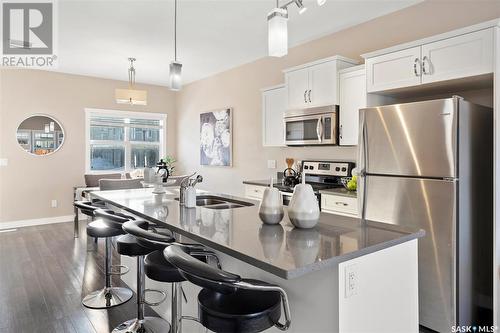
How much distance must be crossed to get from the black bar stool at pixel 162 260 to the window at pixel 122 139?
5.24 meters

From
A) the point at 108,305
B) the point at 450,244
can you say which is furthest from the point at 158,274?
the point at 450,244

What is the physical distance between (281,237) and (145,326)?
1.45m

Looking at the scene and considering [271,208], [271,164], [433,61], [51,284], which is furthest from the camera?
[271,164]

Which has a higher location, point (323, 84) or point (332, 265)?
Answer: point (323, 84)

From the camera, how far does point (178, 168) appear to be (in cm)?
743

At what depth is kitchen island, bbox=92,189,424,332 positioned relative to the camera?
1260mm

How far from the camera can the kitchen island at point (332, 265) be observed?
4.13 ft

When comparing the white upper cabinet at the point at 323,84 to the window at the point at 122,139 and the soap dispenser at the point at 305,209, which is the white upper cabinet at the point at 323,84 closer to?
the soap dispenser at the point at 305,209

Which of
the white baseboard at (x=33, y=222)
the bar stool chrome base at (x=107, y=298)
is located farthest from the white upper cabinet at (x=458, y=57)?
the white baseboard at (x=33, y=222)

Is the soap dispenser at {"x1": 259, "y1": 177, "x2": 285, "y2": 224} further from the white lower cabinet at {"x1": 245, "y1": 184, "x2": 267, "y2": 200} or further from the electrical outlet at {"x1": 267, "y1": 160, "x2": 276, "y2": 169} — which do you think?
the electrical outlet at {"x1": 267, "y1": 160, "x2": 276, "y2": 169}

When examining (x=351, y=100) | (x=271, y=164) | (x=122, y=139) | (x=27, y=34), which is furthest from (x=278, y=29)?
(x=122, y=139)

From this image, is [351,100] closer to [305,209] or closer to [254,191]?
[254,191]

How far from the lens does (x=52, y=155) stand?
607 cm

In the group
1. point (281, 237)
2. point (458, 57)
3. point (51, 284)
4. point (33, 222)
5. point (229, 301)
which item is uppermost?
point (458, 57)
